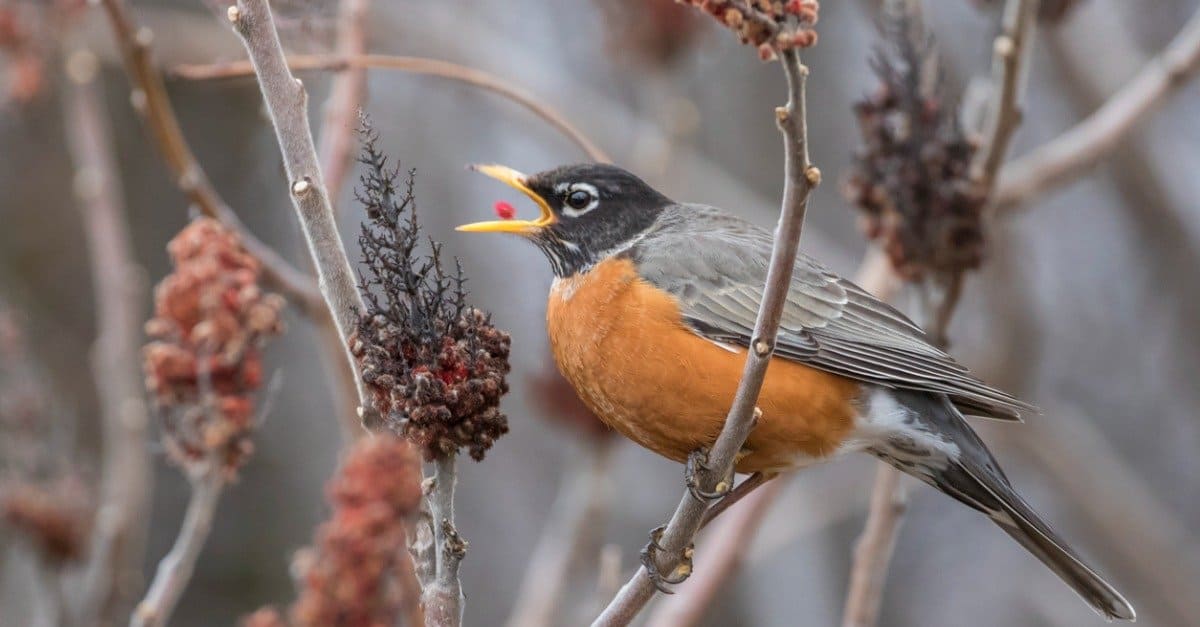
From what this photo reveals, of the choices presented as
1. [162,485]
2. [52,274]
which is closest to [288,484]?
[162,485]

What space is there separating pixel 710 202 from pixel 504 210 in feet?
9.39

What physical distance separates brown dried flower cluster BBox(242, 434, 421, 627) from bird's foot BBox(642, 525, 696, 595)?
79cm

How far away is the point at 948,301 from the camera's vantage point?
13.4ft

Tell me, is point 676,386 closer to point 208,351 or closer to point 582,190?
point 582,190

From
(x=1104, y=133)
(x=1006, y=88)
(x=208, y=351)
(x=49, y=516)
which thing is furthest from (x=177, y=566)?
(x=1104, y=133)

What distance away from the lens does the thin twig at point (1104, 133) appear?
177 inches

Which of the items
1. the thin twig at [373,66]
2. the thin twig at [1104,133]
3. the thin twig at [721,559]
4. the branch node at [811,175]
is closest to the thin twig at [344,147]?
the thin twig at [373,66]

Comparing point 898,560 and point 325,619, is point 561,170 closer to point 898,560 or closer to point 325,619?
point 325,619

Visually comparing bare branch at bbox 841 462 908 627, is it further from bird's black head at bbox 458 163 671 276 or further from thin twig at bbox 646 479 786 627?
bird's black head at bbox 458 163 671 276

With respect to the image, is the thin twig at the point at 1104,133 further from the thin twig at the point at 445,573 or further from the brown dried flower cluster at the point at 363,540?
the brown dried flower cluster at the point at 363,540

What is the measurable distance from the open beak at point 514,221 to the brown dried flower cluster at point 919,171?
94cm

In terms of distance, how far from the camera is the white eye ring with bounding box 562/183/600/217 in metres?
3.79

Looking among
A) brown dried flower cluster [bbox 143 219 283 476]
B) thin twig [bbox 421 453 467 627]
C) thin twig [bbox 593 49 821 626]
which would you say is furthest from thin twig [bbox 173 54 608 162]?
thin twig [bbox 421 453 467 627]

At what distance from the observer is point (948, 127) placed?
3939 millimetres
